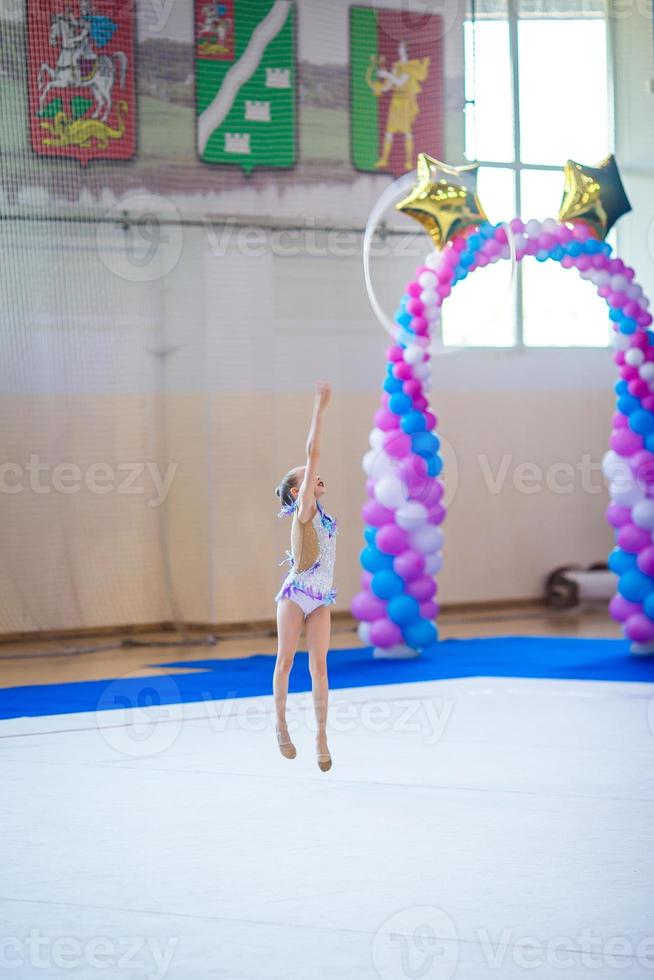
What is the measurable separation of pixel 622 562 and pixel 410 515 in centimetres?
145

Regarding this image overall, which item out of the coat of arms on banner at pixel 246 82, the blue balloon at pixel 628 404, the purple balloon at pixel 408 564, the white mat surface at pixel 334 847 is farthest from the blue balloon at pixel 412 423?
the coat of arms on banner at pixel 246 82

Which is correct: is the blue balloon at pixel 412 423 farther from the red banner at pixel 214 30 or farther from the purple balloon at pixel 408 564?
the red banner at pixel 214 30

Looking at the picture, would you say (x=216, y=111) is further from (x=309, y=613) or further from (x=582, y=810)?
(x=582, y=810)

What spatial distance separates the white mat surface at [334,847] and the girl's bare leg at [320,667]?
158 mm

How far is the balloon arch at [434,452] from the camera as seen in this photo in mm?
7641

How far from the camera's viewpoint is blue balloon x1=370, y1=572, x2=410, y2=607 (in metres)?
7.73

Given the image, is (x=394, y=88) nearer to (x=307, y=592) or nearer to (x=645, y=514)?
(x=645, y=514)

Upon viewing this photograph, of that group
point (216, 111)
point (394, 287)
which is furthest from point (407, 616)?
point (216, 111)

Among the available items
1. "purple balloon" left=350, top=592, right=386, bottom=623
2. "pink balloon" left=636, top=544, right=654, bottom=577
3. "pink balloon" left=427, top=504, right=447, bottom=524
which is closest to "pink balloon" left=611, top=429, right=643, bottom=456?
"pink balloon" left=636, top=544, right=654, bottom=577

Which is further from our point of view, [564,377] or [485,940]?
[564,377]

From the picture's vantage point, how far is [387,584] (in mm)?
7734

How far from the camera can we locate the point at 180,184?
30.3ft

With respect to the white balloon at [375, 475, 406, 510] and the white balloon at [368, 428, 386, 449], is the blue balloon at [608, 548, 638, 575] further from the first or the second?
the white balloon at [368, 428, 386, 449]

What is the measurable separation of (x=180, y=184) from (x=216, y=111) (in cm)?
61
